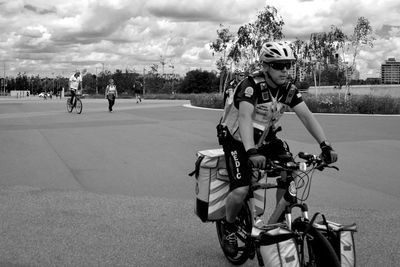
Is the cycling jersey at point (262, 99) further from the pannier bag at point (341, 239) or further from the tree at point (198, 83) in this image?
the tree at point (198, 83)

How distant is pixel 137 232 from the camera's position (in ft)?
17.9

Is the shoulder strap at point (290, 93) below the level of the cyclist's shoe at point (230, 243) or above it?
above

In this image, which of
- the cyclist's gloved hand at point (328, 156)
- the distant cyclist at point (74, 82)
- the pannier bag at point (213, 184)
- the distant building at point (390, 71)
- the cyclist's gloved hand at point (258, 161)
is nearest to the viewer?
the cyclist's gloved hand at point (258, 161)

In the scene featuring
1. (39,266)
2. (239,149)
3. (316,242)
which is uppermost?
(239,149)

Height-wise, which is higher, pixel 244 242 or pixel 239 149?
pixel 239 149

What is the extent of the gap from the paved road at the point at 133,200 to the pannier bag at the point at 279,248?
139cm

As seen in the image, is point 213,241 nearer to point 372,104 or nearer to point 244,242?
point 244,242

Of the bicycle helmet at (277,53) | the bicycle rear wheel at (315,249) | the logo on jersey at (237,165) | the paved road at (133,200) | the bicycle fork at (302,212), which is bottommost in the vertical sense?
the paved road at (133,200)

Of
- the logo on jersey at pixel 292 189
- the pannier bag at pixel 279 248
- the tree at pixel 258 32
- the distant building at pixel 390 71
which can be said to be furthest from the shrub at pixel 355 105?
the distant building at pixel 390 71

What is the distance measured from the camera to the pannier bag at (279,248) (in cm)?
313

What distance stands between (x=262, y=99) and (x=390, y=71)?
2765 inches

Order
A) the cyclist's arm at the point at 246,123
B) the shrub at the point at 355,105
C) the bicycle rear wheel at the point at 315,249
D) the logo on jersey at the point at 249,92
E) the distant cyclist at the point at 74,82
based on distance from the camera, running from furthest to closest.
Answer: the shrub at the point at 355,105
the distant cyclist at the point at 74,82
the logo on jersey at the point at 249,92
the cyclist's arm at the point at 246,123
the bicycle rear wheel at the point at 315,249

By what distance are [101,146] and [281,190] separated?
8683mm

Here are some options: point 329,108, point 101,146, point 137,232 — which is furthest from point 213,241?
point 329,108
